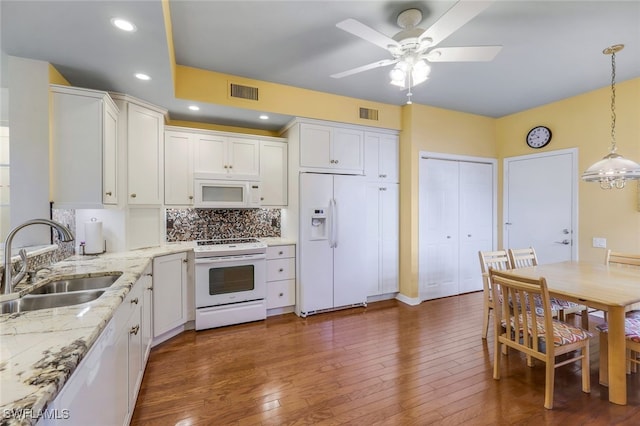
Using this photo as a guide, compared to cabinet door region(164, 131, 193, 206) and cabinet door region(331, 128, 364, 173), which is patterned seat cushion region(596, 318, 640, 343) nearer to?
cabinet door region(331, 128, 364, 173)

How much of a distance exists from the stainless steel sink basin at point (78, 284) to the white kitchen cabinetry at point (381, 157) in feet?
10.2

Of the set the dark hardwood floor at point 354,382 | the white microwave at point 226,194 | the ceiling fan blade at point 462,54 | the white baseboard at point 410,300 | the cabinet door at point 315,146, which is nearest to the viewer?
the dark hardwood floor at point 354,382

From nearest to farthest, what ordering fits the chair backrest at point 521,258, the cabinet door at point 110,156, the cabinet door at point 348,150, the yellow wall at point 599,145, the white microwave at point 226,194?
the cabinet door at point 110,156 → the chair backrest at point 521,258 → the yellow wall at point 599,145 → the white microwave at point 226,194 → the cabinet door at point 348,150

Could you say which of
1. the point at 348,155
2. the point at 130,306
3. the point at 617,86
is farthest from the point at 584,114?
the point at 130,306

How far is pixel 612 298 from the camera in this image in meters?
1.88

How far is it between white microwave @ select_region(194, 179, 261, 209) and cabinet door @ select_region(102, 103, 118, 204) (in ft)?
2.92

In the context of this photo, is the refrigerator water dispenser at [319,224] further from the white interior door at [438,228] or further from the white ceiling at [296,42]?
the white interior door at [438,228]

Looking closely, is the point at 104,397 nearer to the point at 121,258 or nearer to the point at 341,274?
the point at 121,258

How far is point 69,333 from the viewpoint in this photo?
1045 mm

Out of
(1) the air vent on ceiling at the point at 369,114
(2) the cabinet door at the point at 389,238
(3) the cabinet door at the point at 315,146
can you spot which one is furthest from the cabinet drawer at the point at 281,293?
(1) the air vent on ceiling at the point at 369,114

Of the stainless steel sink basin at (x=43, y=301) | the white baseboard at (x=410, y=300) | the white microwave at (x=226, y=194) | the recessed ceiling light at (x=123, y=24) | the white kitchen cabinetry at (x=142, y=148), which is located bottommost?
the white baseboard at (x=410, y=300)

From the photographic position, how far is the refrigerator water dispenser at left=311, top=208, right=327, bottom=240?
11.8 feet

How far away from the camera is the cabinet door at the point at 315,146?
354cm

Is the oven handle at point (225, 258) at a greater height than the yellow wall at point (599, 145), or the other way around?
the yellow wall at point (599, 145)
